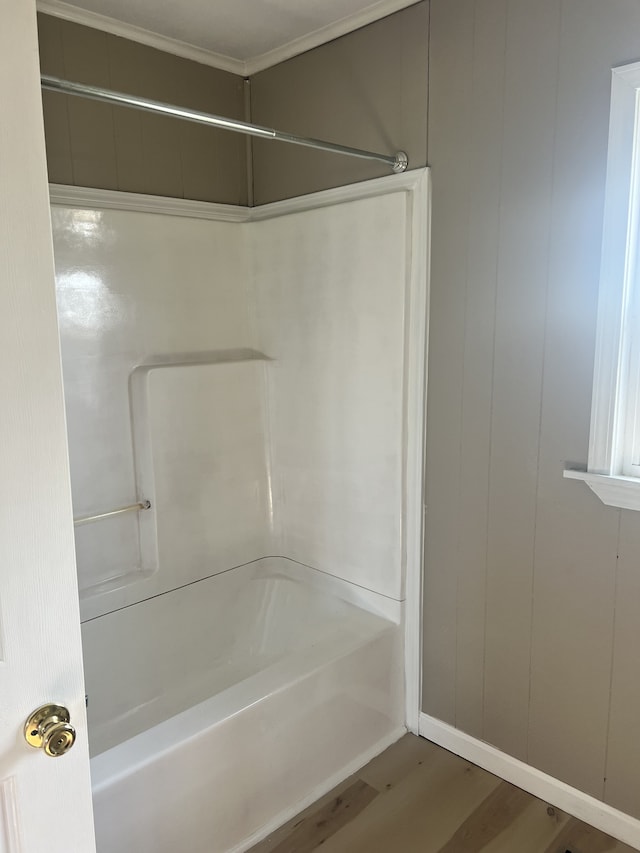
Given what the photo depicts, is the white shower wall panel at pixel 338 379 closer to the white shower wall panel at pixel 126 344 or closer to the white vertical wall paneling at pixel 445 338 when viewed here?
the white vertical wall paneling at pixel 445 338

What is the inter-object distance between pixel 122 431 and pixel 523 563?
146 centimetres

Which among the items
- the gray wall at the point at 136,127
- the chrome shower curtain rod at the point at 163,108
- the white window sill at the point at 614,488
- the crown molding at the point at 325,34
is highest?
the crown molding at the point at 325,34

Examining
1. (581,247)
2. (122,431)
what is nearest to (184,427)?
(122,431)

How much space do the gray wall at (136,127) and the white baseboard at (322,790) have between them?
210cm

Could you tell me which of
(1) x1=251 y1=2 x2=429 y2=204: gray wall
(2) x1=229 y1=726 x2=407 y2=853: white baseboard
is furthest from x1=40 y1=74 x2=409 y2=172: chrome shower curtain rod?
(2) x1=229 y1=726 x2=407 y2=853: white baseboard

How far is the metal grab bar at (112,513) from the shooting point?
225 cm

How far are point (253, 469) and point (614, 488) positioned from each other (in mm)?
1480

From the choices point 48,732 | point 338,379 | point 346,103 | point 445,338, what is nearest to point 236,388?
point 338,379

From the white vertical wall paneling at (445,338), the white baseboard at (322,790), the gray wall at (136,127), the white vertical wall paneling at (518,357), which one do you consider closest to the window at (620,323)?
the white vertical wall paneling at (518,357)

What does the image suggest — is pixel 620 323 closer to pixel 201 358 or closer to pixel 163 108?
pixel 163 108

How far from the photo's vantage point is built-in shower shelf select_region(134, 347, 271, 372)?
2.41m

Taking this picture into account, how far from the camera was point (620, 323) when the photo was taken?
65.2 inches

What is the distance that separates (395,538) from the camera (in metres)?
2.25

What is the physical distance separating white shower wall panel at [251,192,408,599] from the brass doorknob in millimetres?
1429
